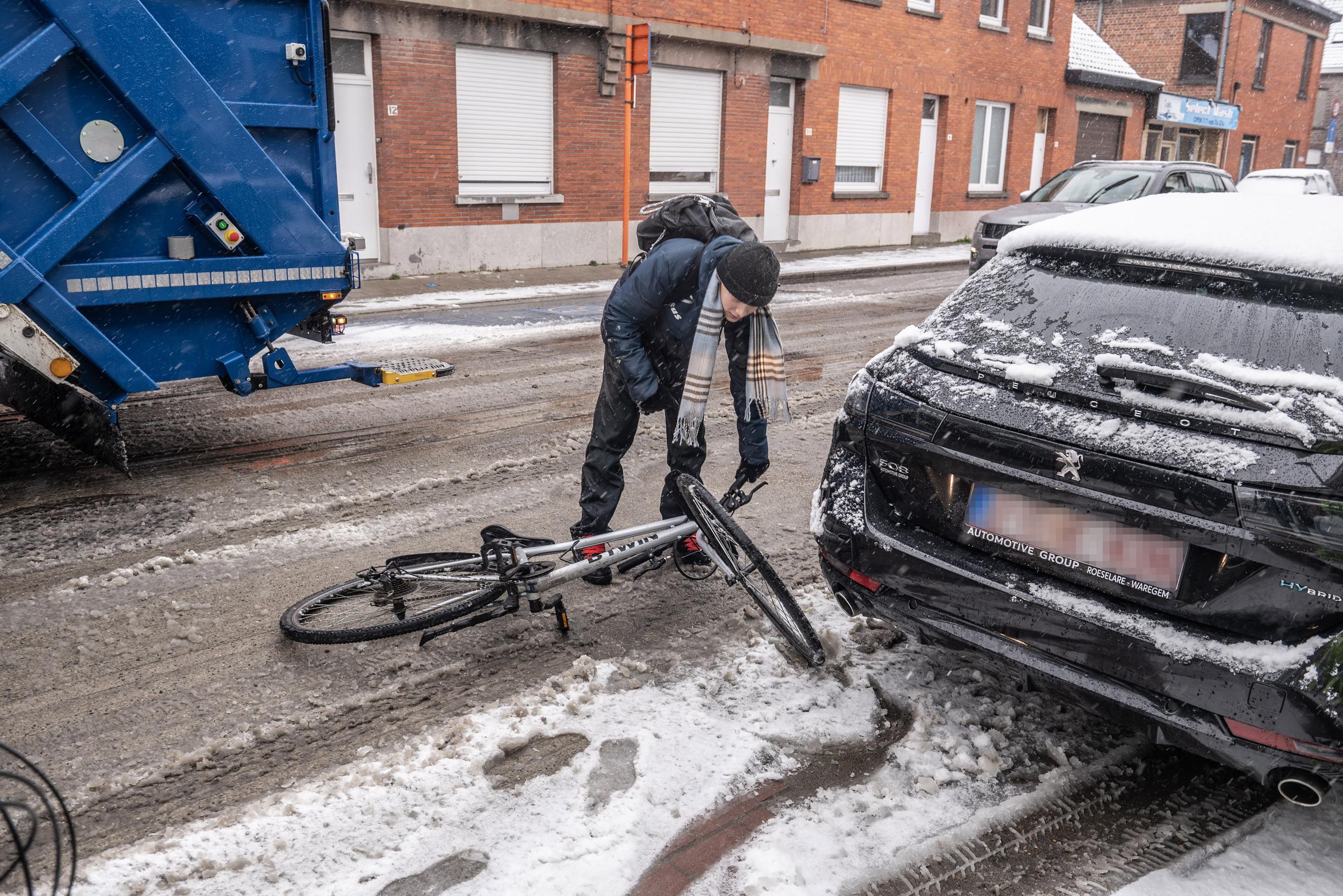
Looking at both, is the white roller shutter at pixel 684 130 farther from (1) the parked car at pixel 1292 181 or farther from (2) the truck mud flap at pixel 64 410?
(2) the truck mud flap at pixel 64 410

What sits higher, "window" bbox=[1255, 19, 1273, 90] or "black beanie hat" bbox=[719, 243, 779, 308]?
"window" bbox=[1255, 19, 1273, 90]

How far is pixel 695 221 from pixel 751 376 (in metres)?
0.68

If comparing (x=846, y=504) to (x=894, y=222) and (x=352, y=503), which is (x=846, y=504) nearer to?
(x=352, y=503)

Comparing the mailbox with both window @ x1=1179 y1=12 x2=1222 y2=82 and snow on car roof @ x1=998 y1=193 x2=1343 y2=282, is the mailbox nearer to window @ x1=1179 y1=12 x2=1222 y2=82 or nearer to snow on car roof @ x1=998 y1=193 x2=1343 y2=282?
snow on car roof @ x1=998 y1=193 x2=1343 y2=282

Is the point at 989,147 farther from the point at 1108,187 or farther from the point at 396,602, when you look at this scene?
the point at 396,602

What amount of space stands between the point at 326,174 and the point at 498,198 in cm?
1047

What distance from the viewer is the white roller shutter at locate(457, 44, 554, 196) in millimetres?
16141

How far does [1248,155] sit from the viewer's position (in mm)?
40219

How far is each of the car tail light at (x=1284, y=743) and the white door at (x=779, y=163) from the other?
63.9ft

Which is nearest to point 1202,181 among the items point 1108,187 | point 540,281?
point 1108,187

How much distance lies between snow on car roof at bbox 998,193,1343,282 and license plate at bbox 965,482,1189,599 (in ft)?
3.19

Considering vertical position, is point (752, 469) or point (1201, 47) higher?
point (1201, 47)

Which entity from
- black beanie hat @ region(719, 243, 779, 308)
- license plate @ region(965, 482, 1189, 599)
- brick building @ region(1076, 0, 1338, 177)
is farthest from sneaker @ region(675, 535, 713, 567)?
brick building @ region(1076, 0, 1338, 177)

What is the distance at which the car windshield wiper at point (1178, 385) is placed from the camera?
2840mm
